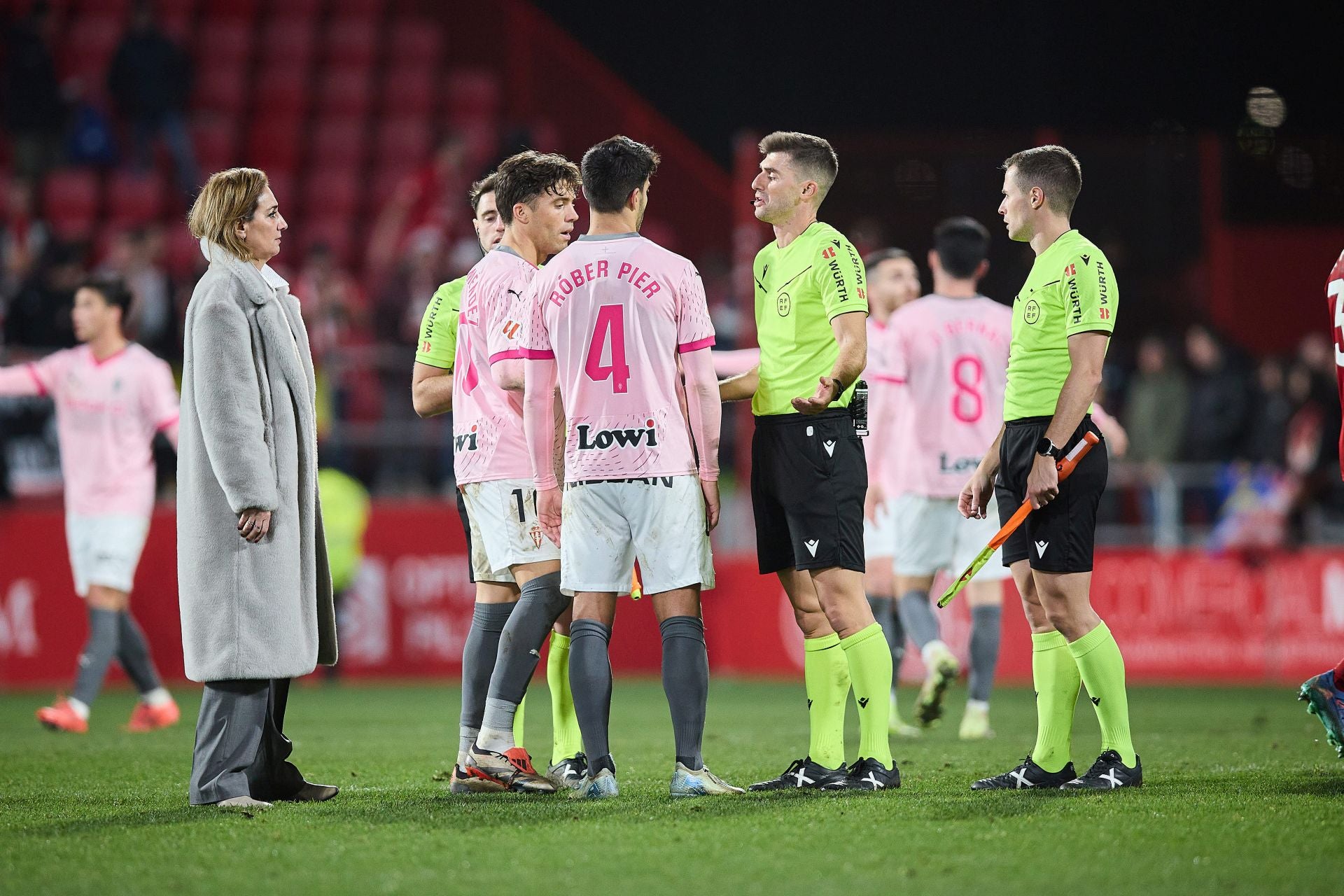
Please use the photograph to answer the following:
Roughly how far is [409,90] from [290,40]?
192cm

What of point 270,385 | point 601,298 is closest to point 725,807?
point 601,298

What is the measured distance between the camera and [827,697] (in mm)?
6078

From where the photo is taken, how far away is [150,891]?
14.1 ft

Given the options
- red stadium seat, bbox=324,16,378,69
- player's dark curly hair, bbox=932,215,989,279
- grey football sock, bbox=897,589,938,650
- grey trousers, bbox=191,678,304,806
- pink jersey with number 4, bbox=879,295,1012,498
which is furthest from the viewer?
red stadium seat, bbox=324,16,378,69

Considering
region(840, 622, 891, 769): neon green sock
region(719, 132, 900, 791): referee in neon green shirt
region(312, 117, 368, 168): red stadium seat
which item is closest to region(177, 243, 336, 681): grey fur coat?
region(719, 132, 900, 791): referee in neon green shirt

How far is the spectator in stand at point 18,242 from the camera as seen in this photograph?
49.5ft

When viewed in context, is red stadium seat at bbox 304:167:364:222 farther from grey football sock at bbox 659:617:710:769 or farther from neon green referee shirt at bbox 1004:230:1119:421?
grey football sock at bbox 659:617:710:769

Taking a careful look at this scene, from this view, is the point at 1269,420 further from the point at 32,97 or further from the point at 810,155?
the point at 32,97

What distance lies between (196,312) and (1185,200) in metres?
11.1

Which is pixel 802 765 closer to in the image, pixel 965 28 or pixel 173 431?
pixel 173 431

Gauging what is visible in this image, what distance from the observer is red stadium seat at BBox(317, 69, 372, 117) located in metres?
20.7

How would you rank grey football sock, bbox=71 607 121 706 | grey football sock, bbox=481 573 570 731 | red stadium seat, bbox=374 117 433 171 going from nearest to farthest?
grey football sock, bbox=481 573 570 731 → grey football sock, bbox=71 607 121 706 → red stadium seat, bbox=374 117 433 171

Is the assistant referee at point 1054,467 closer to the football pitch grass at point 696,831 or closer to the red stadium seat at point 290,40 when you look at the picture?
the football pitch grass at point 696,831

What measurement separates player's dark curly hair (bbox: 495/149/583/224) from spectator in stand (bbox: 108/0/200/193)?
492 inches
